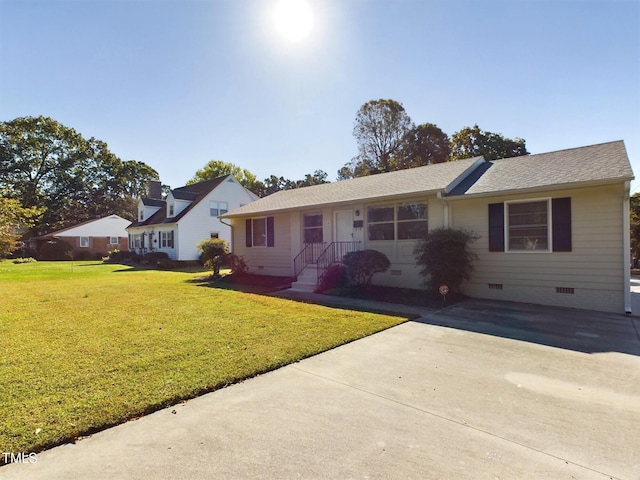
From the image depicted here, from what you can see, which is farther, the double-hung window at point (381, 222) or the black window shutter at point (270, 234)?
the black window shutter at point (270, 234)

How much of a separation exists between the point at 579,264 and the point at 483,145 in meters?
21.9

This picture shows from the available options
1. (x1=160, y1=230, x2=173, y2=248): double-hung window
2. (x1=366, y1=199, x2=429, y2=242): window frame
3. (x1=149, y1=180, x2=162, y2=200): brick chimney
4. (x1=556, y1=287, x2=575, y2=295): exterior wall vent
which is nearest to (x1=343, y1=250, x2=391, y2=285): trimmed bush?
(x1=366, y1=199, x2=429, y2=242): window frame

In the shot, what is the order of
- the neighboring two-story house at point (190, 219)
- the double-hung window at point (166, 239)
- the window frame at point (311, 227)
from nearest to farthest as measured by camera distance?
the window frame at point (311, 227) → the neighboring two-story house at point (190, 219) → the double-hung window at point (166, 239)

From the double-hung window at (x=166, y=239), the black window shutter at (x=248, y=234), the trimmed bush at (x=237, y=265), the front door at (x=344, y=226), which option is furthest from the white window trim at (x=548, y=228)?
the double-hung window at (x=166, y=239)

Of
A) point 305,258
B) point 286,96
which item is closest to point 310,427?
point 305,258

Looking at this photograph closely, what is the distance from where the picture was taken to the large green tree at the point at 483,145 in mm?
25734

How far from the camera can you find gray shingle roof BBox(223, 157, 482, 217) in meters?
9.93

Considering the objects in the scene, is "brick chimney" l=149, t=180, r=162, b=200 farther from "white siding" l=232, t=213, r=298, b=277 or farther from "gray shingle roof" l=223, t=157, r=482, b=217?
"white siding" l=232, t=213, r=298, b=277

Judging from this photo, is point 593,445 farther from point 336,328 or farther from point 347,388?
point 336,328

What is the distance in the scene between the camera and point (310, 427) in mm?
2691

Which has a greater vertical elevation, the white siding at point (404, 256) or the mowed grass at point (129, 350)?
the white siding at point (404, 256)

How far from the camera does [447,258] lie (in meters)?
8.25

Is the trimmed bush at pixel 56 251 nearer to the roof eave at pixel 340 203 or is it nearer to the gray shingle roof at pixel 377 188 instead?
the gray shingle roof at pixel 377 188

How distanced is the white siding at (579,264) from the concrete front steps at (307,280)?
5.16 m
